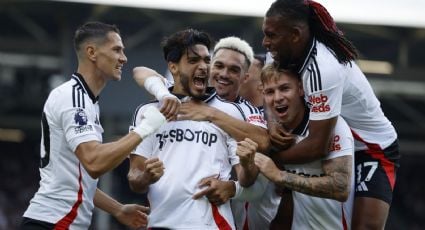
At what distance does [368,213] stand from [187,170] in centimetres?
154

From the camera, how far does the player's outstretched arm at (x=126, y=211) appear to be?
7258 millimetres

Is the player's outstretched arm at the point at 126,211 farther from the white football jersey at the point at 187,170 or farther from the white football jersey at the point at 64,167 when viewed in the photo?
the white football jersey at the point at 187,170

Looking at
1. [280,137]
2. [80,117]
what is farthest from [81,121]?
[280,137]

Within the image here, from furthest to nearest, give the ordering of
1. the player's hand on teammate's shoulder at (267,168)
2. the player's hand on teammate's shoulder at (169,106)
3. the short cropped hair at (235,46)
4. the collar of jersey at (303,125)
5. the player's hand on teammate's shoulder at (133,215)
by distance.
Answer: the short cropped hair at (235,46), the player's hand on teammate's shoulder at (133,215), the collar of jersey at (303,125), the player's hand on teammate's shoulder at (267,168), the player's hand on teammate's shoulder at (169,106)

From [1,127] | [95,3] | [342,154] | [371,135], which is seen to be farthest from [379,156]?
[1,127]

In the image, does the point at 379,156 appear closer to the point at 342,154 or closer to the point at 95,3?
the point at 342,154

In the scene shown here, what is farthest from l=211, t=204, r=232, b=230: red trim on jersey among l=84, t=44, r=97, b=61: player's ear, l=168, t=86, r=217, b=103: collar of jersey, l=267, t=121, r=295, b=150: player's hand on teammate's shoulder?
l=84, t=44, r=97, b=61: player's ear

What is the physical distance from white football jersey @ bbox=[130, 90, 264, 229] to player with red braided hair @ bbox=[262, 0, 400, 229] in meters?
0.47

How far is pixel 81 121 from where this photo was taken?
21.8 feet

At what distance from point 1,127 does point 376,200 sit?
2369 centimetres

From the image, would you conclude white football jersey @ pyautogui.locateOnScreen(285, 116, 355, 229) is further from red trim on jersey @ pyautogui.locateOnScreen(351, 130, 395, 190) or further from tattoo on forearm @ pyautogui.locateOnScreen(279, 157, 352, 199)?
red trim on jersey @ pyautogui.locateOnScreen(351, 130, 395, 190)

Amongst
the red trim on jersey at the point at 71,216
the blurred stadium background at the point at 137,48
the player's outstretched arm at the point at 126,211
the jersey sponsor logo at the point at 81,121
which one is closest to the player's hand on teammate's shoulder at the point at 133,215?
the player's outstretched arm at the point at 126,211

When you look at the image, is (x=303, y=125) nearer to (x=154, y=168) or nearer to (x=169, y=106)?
(x=169, y=106)

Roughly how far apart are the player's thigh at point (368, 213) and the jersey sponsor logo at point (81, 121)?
209 cm
